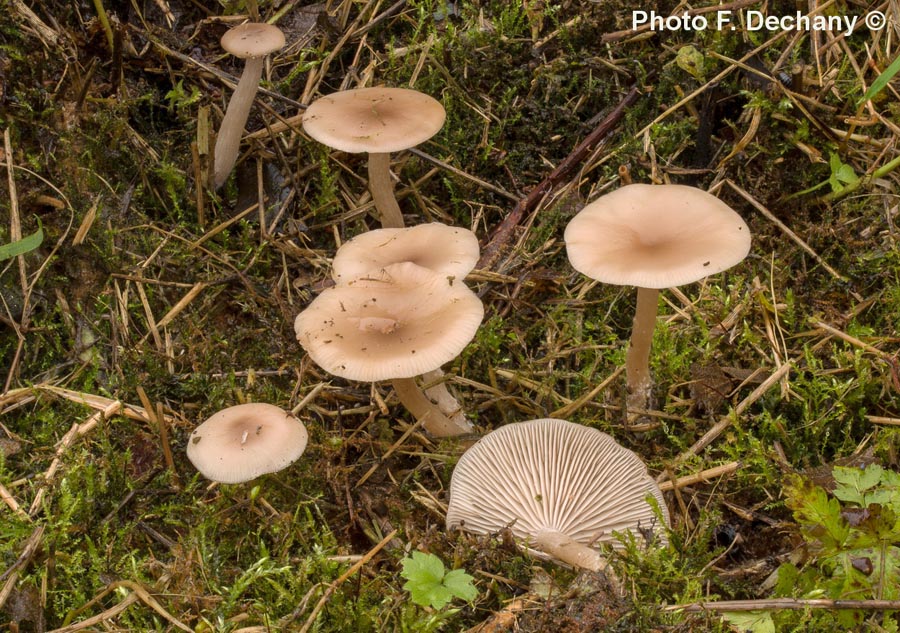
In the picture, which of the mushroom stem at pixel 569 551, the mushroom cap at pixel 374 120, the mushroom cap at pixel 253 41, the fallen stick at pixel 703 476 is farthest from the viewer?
the mushroom cap at pixel 253 41

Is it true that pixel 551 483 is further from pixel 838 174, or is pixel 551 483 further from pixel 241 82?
pixel 241 82

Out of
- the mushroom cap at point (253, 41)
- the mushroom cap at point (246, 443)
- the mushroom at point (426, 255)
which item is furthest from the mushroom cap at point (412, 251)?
the mushroom cap at point (253, 41)

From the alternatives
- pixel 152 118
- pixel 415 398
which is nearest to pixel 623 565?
pixel 415 398

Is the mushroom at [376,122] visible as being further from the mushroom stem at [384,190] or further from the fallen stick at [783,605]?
the fallen stick at [783,605]

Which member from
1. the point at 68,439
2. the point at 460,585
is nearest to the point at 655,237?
the point at 460,585

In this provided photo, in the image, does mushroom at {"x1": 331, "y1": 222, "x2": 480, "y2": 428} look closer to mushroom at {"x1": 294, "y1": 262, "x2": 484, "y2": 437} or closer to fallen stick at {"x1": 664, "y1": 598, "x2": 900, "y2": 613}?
mushroom at {"x1": 294, "y1": 262, "x2": 484, "y2": 437}

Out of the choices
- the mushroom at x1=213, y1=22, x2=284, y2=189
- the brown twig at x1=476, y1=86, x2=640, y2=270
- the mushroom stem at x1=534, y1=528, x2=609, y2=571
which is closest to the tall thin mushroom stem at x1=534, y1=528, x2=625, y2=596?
the mushroom stem at x1=534, y1=528, x2=609, y2=571
